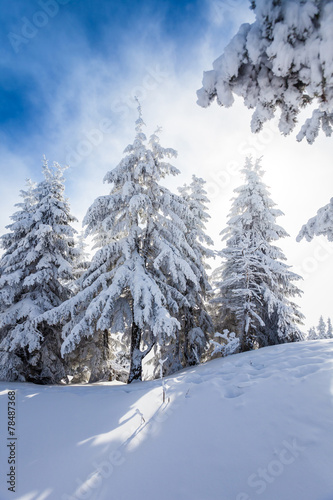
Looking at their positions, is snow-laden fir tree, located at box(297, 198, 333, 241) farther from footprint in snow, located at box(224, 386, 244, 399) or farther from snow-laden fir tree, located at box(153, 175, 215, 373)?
snow-laden fir tree, located at box(153, 175, 215, 373)

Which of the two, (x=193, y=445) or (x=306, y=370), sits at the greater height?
(x=306, y=370)

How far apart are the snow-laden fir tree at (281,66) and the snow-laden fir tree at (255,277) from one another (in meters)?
8.92

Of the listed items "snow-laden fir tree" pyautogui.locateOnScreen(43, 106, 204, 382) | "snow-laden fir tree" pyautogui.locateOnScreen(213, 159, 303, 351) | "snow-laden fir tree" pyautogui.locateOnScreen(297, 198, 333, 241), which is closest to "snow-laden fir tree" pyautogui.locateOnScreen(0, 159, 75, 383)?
"snow-laden fir tree" pyautogui.locateOnScreen(43, 106, 204, 382)

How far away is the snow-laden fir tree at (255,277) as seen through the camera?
11.5m

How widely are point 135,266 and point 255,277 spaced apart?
6.81 metres

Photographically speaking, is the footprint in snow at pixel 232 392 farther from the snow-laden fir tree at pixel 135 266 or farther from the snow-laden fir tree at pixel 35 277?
the snow-laden fir tree at pixel 35 277

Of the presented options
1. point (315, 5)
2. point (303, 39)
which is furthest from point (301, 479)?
point (315, 5)

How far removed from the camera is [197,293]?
1339cm

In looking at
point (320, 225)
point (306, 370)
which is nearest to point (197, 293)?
point (306, 370)

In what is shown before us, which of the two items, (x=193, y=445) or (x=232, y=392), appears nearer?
(x=193, y=445)

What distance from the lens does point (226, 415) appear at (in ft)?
12.2

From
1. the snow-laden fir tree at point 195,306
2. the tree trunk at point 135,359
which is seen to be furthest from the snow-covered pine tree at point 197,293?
the tree trunk at point 135,359

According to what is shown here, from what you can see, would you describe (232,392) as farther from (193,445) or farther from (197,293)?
(197,293)

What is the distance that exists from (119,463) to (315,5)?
583 centimetres
